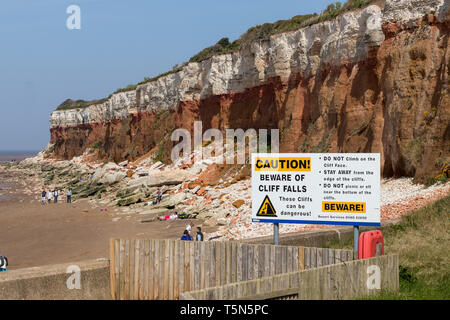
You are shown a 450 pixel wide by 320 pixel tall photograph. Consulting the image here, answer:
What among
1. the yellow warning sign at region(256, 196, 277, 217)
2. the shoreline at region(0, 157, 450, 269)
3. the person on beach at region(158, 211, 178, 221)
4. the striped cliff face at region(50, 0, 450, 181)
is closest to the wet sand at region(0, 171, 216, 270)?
the shoreline at region(0, 157, 450, 269)

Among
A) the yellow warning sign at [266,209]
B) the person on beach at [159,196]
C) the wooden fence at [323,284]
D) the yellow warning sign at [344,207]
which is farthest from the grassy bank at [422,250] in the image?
the person on beach at [159,196]

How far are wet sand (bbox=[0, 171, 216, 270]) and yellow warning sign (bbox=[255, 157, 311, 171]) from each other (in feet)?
38.1

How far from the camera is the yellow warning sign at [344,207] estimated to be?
22.6 ft

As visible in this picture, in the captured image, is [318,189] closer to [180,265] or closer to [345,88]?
[180,265]

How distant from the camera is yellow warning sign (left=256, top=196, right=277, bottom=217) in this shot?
7.40 metres

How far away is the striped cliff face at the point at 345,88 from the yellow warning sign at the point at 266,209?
32.3 ft

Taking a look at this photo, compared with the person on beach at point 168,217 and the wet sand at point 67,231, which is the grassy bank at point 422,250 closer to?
the wet sand at point 67,231

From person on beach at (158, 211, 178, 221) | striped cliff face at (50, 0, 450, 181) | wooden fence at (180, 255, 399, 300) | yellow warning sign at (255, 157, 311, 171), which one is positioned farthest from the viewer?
person on beach at (158, 211, 178, 221)

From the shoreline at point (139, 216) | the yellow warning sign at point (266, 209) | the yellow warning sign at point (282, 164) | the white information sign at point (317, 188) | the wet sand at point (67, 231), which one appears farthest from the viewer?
the wet sand at point (67, 231)

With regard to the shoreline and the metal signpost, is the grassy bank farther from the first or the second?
the shoreline

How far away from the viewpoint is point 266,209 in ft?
24.3
